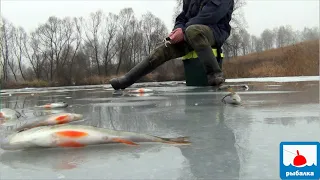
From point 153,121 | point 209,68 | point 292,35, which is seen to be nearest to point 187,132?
point 153,121

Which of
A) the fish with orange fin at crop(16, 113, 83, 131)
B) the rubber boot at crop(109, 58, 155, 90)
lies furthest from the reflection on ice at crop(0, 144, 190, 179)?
the rubber boot at crop(109, 58, 155, 90)

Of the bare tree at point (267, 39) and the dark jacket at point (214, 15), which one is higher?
the bare tree at point (267, 39)

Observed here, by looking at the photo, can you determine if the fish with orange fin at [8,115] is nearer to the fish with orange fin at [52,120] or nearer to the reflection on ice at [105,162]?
the fish with orange fin at [52,120]

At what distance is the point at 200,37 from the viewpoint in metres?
2.63

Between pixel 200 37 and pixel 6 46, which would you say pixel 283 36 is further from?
pixel 200 37

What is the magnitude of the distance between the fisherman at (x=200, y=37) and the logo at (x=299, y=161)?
182 cm

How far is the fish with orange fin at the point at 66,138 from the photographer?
3.06ft

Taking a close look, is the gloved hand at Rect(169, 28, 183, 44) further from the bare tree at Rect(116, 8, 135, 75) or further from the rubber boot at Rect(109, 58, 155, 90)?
the bare tree at Rect(116, 8, 135, 75)

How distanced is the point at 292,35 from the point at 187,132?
221ft

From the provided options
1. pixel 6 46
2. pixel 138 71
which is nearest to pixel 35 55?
pixel 6 46

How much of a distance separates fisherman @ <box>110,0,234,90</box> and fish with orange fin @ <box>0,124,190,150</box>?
1.74m

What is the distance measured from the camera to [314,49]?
1197cm

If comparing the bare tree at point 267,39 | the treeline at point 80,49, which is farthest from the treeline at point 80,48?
the bare tree at point 267,39

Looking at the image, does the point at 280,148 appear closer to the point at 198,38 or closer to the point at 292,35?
the point at 198,38
